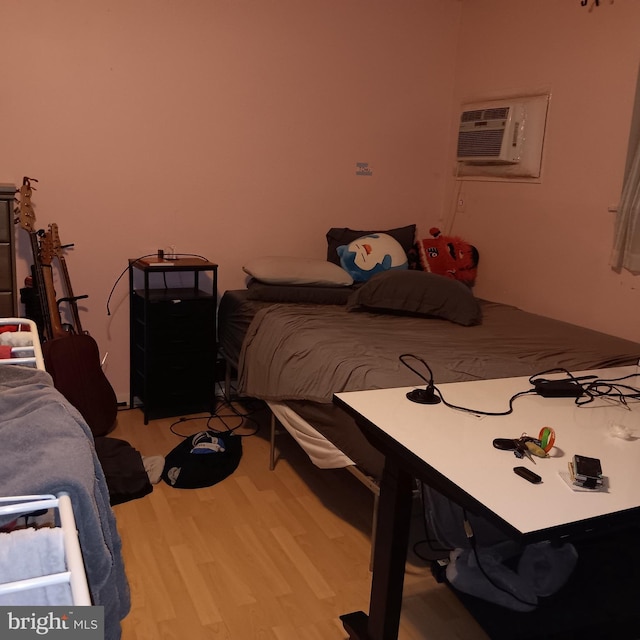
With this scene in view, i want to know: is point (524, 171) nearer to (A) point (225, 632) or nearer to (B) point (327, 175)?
(B) point (327, 175)

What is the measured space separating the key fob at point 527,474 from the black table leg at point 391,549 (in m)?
0.35

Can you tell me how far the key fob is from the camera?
4.14 feet

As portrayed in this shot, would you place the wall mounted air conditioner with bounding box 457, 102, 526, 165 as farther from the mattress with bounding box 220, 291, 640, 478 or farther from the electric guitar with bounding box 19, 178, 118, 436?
the electric guitar with bounding box 19, 178, 118, 436

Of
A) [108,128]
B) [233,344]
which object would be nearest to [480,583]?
[233,344]

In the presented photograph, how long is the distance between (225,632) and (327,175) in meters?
2.75

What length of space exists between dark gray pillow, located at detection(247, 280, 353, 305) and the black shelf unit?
230 millimetres

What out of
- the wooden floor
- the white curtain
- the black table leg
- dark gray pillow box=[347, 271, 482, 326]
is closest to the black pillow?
dark gray pillow box=[347, 271, 482, 326]

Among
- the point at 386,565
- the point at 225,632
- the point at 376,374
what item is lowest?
the point at 225,632

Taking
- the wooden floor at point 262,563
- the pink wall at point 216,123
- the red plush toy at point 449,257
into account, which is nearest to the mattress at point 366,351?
the wooden floor at point 262,563

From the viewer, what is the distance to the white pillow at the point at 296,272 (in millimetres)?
3434

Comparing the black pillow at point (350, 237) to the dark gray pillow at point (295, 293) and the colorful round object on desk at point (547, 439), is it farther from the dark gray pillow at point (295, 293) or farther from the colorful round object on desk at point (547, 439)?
the colorful round object on desk at point (547, 439)

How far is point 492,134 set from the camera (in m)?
3.73

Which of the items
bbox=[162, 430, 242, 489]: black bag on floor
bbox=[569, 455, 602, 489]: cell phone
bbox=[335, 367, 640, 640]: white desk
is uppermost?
Answer: bbox=[569, 455, 602, 489]: cell phone

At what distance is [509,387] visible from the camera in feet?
6.13
